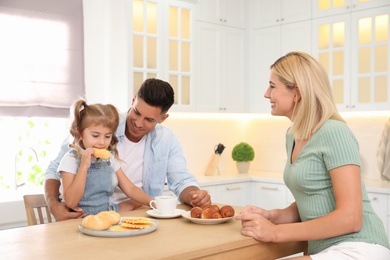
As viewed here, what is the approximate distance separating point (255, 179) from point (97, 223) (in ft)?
10.5

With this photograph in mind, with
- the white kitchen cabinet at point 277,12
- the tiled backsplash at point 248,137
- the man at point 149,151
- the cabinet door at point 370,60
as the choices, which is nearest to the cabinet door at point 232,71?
the white kitchen cabinet at point 277,12

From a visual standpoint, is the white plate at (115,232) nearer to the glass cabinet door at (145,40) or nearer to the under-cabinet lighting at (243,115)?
the glass cabinet door at (145,40)

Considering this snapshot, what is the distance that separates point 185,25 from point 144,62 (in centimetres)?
61

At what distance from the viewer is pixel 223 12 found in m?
5.04

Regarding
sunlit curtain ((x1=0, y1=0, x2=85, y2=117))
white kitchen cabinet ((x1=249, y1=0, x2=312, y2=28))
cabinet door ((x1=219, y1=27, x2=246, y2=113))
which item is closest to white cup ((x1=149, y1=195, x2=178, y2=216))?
sunlit curtain ((x1=0, y1=0, x2=85, y2=117))

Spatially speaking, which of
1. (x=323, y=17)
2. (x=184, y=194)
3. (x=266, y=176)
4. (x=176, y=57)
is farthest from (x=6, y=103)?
(x=323, y=17)

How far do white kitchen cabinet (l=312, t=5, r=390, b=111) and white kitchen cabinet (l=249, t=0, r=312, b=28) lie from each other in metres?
0.19

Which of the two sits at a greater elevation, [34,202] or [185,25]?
[185,25]

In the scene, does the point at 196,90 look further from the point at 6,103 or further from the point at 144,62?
the point at 6,103

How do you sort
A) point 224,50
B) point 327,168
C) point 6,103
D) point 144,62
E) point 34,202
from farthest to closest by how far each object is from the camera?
1. point 224,50
2. point 144,62
3. point 6,103
4. point 34,202
5. point 327,168

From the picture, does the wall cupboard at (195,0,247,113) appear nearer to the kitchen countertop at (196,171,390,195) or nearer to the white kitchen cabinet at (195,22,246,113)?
the white kitchen cabinet at (195,22,246,113)

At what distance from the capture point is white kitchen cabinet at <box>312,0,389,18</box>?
437 centimetres

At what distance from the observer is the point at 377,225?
76.7 inches

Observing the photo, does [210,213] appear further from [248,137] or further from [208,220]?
[248,137]
